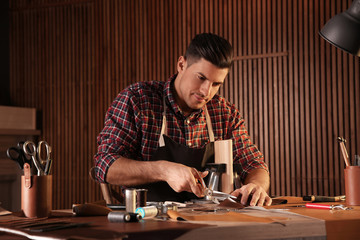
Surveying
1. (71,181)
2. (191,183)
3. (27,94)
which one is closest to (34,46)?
(27,94)

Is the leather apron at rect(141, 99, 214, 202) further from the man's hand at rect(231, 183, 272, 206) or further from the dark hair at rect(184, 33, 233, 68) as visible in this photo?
the man's hand at rect(231, 183, 272, 206)

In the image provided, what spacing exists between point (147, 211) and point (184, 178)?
0.47 m

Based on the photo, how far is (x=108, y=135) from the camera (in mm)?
2949

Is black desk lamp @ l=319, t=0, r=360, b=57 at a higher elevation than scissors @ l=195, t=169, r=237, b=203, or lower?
higher

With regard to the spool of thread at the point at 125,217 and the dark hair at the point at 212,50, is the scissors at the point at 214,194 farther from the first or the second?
the dark hair at the point at 212,50

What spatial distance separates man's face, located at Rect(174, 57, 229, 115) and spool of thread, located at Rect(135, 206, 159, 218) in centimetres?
119

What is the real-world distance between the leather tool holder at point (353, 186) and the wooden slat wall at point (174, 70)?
2.37 m

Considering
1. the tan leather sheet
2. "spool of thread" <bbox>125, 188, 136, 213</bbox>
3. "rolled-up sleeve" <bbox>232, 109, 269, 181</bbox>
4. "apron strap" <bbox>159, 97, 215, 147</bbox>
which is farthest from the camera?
"rolled-up sleeve" <bbox>232, 109, 269, 181</bbox>

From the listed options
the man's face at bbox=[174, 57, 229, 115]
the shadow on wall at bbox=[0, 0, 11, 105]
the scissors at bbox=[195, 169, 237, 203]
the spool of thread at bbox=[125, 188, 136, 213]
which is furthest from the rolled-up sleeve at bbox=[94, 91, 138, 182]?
the shadow on wall at bbox=[0, 0, 11, 105]

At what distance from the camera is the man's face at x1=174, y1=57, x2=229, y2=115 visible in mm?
2947

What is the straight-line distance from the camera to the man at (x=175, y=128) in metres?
2.83

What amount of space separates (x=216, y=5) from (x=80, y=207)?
3.76 metres

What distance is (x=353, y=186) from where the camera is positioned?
247cm

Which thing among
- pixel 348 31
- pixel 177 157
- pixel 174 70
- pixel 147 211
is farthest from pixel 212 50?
pixel 174 70
